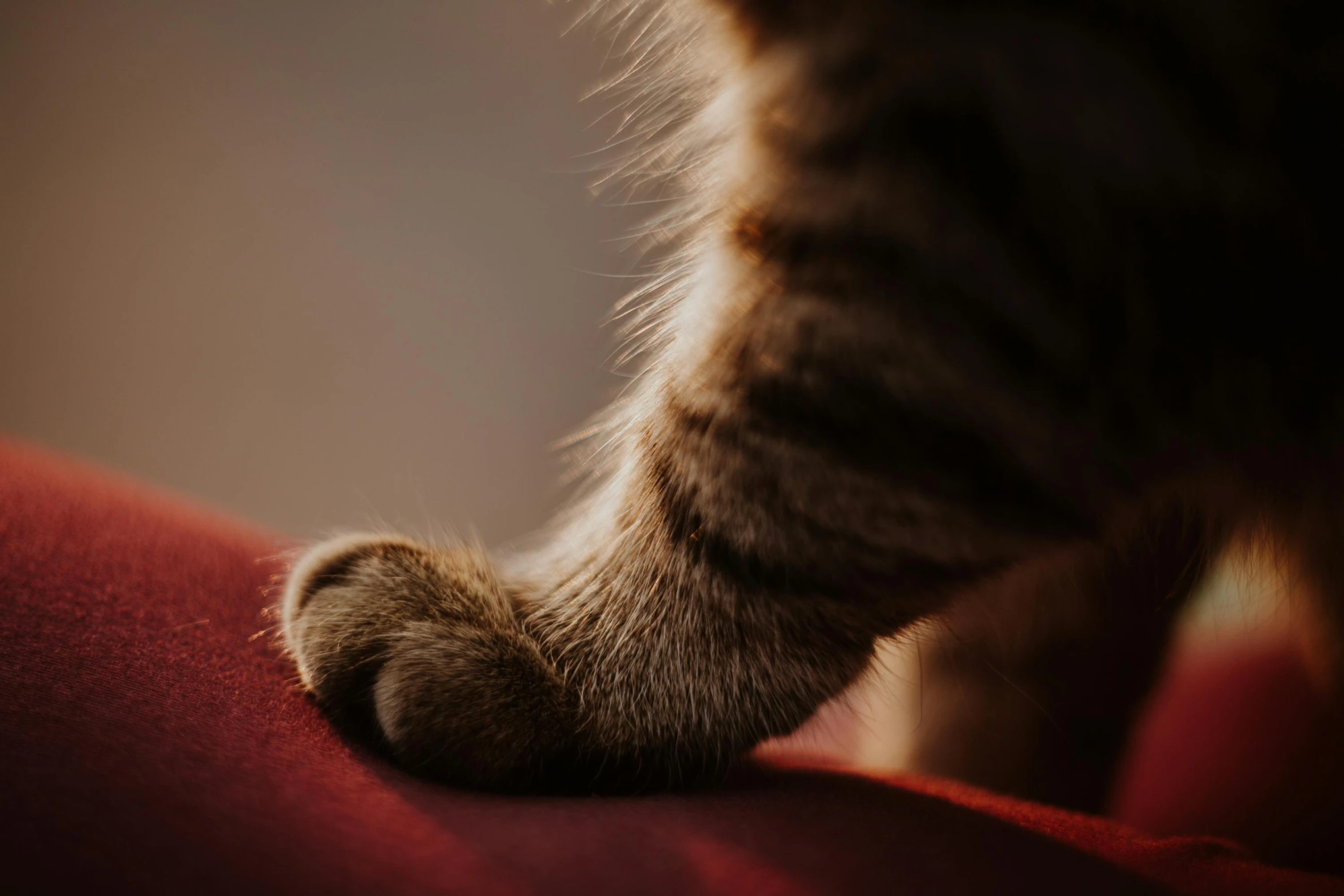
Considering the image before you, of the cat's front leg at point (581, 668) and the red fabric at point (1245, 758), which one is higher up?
the cat's front leg at point (581, 668)

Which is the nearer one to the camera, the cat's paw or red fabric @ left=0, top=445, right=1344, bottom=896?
red fabric @ left=0, top=445, right=1344, bottom=896

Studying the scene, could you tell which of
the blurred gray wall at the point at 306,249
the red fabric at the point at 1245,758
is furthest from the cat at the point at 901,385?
the blurred gray wall at the point at 306,249

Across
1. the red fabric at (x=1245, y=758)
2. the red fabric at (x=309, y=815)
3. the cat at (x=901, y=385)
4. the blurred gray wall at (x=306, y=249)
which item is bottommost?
the red fabric at (x=1245, y=758)

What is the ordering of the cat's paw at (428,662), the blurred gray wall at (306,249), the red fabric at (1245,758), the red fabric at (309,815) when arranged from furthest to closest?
the blurred gray wall at (306,249) → the red fabric at (1245,758) → the cat's paw at (428,662) → the red fabric at (309,815)

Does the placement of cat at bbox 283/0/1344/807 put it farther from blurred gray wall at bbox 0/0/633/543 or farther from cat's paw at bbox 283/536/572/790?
blurred gray wall at bbox 0/0/633/543

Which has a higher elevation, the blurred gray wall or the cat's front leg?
the blurred gray wall

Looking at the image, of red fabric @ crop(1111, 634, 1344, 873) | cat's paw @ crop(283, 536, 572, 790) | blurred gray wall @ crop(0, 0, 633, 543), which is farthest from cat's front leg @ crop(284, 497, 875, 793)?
Answer: blurred gray wall @ crop(0, 0, 633, 543)

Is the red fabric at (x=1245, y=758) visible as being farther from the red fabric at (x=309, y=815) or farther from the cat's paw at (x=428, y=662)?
the cat's paw at (x=428, y=662)
